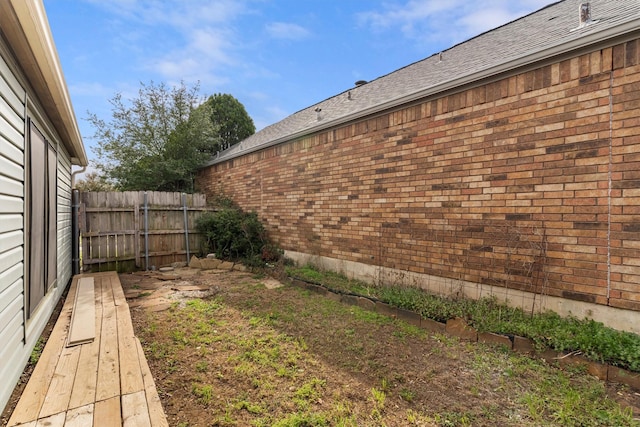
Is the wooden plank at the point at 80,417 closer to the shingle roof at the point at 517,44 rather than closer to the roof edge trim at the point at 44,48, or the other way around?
the roof edge trim at the point at 44,48

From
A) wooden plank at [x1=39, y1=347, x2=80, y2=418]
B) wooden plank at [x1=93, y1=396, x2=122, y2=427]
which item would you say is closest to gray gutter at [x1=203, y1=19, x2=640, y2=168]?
wooden plank at [x1=93, y1=396, x2=122, y2=427]

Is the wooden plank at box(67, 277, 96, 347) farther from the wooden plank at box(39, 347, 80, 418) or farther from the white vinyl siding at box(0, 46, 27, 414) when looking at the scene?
the white vinyl siding at box(0, 46, 27, 414)

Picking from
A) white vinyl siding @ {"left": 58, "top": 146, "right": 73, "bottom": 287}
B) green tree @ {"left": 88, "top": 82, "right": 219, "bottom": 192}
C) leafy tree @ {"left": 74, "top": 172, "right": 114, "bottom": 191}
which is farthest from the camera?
leafy tree @ {"left": 74, "top": 172, "right": 114, "bottom": 191}

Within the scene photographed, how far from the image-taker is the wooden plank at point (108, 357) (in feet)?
6.84

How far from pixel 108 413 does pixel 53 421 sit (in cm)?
28

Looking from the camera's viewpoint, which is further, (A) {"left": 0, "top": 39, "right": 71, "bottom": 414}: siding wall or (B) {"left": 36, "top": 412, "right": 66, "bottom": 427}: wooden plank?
(A) {"left": 0, "top": 39, "right": 71, "bottom": 414}: siding wall

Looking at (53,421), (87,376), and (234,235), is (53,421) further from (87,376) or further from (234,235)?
(234,235)

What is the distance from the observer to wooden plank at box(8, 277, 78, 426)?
181 centimetres

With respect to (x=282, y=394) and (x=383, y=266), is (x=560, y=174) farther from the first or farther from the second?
(x=282, y=394)

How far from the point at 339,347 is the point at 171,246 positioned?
6.12 m

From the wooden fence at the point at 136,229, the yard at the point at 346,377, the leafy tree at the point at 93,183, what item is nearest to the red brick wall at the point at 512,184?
the yard at the point at 346,377

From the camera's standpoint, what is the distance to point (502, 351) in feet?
9.59

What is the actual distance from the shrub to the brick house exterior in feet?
7.60

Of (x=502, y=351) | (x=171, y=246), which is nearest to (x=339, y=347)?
(x=502, y=351)
